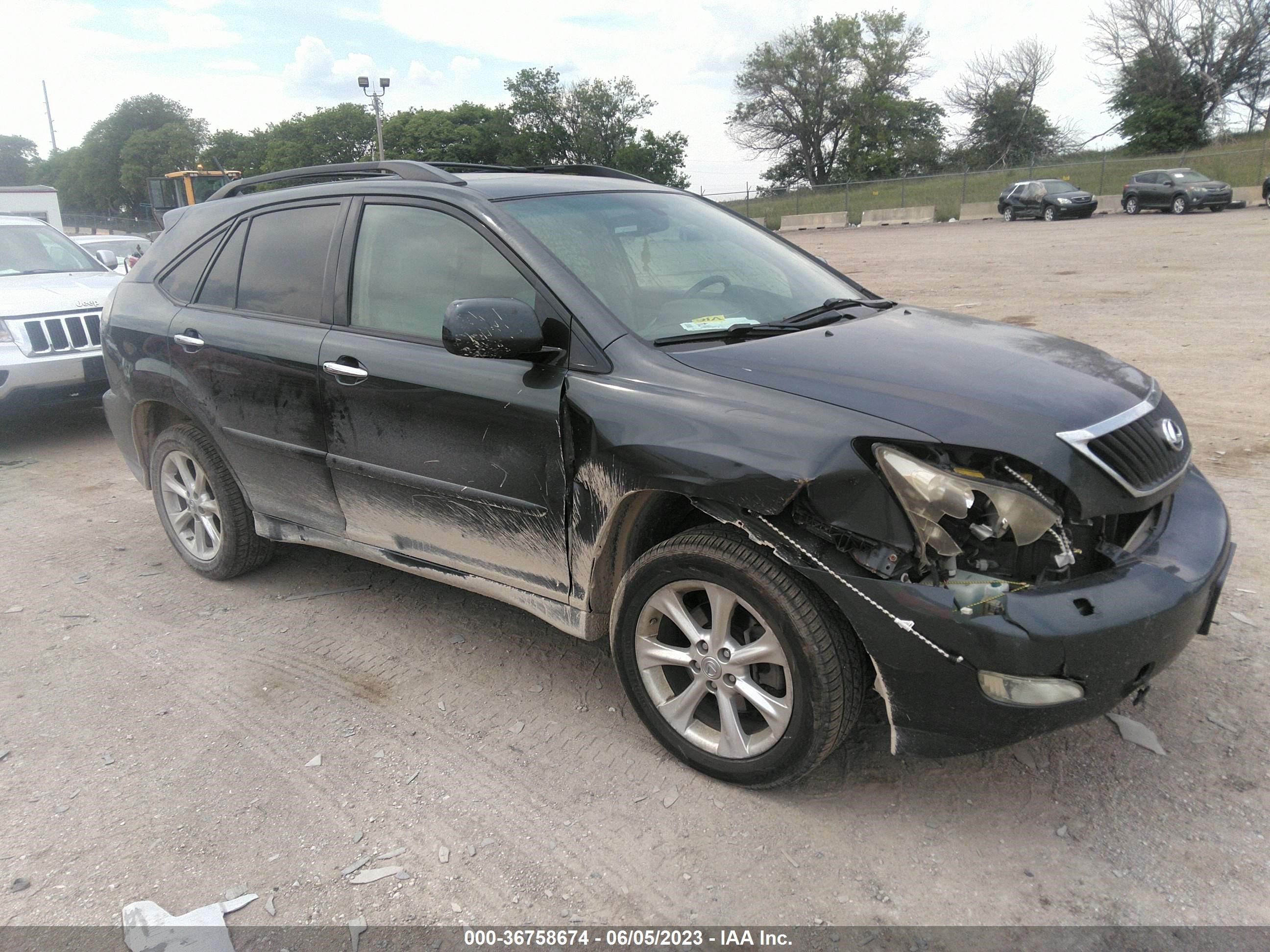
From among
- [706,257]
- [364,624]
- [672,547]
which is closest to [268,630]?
[364,624]

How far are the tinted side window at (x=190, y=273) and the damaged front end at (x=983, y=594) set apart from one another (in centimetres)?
320

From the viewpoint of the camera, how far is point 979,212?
36875mm

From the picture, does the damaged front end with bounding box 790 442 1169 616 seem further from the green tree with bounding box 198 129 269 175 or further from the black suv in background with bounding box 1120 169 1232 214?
the green tree with bounding box 198 129 269 175

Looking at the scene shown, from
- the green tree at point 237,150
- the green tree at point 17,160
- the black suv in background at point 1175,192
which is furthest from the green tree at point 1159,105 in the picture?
the green tree at point 17,160

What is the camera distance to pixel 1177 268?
14.6 meters

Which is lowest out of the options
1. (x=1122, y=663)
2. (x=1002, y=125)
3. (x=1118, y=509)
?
(x=1122, y=663)

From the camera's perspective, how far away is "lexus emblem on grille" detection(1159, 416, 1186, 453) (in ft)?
9.18

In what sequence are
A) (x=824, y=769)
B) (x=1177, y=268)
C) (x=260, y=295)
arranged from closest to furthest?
(x=824, y=769), (x=260, y=295), (x=1177, y=268)

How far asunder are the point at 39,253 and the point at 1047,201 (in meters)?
30.6

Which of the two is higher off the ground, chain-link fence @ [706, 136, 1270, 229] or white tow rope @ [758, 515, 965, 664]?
chain-link fence @ [706, 136, 1270, 229]

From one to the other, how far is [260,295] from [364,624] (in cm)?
150

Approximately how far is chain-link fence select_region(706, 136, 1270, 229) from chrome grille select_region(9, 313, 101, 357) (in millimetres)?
25381

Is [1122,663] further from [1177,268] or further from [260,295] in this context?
[1177,268]

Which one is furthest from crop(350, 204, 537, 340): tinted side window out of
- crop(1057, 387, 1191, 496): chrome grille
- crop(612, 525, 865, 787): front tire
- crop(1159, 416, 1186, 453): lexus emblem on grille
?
crop(1159, 416, 1186, 453): lexus emblem on grille
